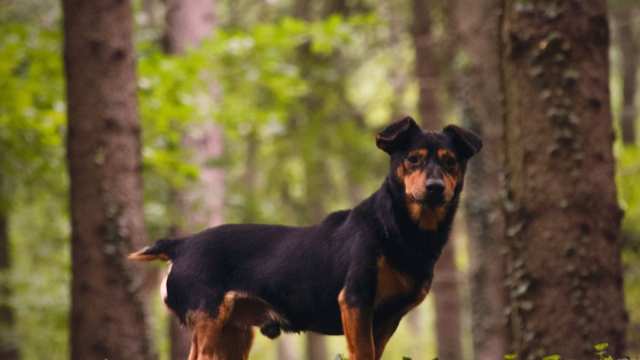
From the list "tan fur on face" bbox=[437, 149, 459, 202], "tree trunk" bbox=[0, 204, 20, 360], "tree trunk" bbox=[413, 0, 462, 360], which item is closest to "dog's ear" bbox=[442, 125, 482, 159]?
"tan fur on face" bbox=[437, 149, 459, 202]

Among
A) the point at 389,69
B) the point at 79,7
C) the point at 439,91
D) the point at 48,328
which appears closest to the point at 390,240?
the point at 79,7

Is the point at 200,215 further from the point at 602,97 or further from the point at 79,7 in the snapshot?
the point at 602,97

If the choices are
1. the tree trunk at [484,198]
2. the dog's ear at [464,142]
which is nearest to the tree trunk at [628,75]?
the tree trunk at [484,198]

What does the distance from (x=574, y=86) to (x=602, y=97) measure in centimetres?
27

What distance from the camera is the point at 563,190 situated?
807 centimetres

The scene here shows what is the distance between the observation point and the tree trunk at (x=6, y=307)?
73.3 ft

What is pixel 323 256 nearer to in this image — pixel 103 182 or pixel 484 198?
pixel 103 182

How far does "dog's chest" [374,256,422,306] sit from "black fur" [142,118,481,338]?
0.03m

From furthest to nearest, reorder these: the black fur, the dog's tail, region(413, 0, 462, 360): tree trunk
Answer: region(413, 0, 462, 360): tree trunk < the dog's tail < the black fur

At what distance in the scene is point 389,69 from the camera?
2398 centimetres

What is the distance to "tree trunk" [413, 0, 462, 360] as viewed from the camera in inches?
781

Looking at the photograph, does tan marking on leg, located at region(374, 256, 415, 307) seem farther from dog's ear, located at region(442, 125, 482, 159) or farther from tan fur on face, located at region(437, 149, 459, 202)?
dog's ear, located at region(442, 125, 482, 159)

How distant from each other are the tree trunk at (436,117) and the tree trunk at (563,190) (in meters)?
10.8

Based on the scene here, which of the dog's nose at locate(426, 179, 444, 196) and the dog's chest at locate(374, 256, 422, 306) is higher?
the dog's nose at locate(426, 179, 444, 196)
